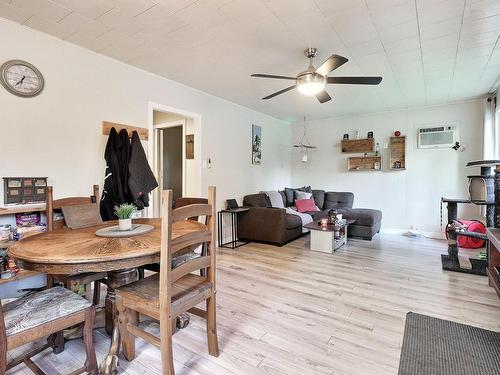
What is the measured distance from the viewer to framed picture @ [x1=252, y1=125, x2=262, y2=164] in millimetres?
5449

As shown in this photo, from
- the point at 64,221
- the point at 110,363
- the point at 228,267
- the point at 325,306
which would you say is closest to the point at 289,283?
the point at 325,306

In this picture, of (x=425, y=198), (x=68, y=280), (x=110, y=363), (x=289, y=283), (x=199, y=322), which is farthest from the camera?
(x=425, y=198)

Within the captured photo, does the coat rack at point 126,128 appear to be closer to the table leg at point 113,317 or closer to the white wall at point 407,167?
the table leg at point 113,317

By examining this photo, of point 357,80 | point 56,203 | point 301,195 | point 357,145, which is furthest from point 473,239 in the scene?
point 56,203

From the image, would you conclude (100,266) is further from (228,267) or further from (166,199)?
(228,267)

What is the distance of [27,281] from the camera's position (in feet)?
8.32

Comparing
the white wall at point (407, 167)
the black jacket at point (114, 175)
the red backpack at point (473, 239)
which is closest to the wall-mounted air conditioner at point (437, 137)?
the white wall at point (407, 167)

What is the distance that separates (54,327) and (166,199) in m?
0.87

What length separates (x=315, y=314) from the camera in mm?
2281

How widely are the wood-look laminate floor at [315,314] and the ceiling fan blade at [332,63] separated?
7.00 feet

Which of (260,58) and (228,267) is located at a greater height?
(260,58)

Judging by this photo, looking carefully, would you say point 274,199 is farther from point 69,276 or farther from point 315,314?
point 69,276

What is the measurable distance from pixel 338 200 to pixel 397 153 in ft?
4.87

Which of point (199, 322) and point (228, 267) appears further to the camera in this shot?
point (228, 267)
